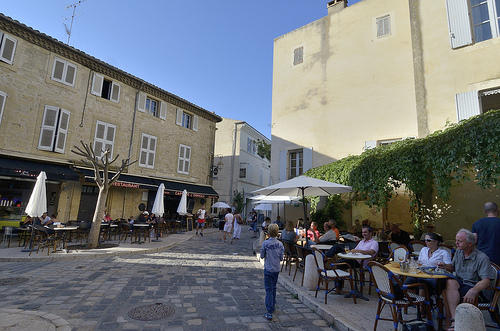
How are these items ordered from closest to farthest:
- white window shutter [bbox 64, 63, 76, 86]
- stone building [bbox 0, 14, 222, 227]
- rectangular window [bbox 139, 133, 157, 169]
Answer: stone building [bbox 0, 14, 222, 227] < white window shutter [bbox 64, 63, 76, 86] < rectangular window [bbox 139, 133, 157, 169]

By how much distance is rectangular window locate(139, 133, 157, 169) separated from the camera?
663 inches

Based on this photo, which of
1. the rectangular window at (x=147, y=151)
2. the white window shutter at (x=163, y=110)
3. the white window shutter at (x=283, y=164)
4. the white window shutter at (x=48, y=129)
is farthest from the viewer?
the white window shutter at (x=163, y=110)

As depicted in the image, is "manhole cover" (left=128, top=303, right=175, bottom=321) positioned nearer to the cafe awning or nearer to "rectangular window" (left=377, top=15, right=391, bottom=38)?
the cafe awning

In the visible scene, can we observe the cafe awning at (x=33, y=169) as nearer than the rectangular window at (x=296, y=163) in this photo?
Yes

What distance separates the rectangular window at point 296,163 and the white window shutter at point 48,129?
→ 1148 centimetres

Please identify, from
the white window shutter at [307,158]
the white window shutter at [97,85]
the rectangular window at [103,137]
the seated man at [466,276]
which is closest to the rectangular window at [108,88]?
the white window shutter at [97,85]

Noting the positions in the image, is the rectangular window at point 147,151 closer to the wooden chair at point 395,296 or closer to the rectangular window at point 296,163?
the rectangular window at point 296,163

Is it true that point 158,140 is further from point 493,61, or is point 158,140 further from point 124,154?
point 493,61

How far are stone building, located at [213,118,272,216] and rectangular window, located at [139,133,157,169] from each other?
27.8 feet

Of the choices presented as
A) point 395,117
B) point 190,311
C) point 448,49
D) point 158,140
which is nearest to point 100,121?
point 158,140

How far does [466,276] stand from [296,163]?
1004 cm

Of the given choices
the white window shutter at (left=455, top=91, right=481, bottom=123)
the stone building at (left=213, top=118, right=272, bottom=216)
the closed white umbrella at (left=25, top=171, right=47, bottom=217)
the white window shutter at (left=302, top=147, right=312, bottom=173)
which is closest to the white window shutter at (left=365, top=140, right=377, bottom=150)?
the white window shutter at (left=302, top=147, right=312, bottom=173)

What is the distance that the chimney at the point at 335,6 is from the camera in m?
13.3

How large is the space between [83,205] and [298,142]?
1166cm
